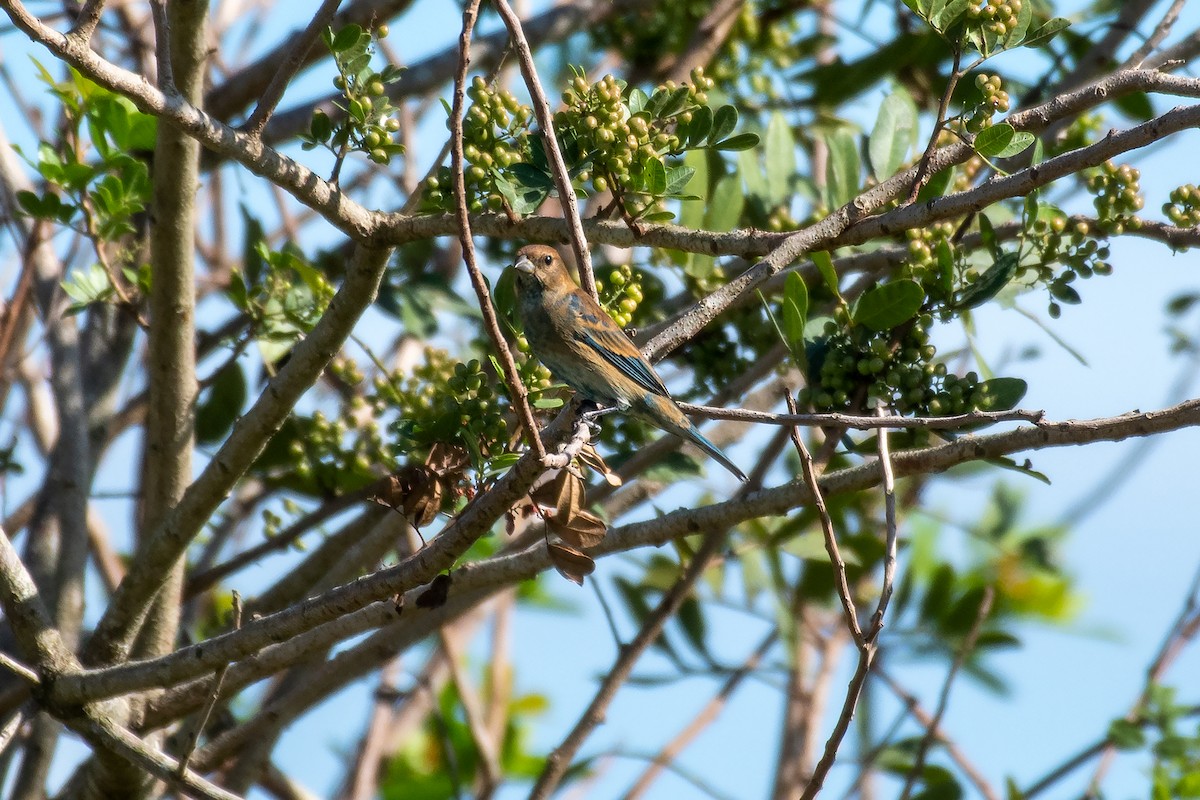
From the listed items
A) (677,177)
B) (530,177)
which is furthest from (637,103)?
(530,177)

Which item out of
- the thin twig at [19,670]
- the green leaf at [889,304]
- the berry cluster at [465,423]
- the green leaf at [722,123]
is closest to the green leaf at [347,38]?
the berry cluster at [465,423]

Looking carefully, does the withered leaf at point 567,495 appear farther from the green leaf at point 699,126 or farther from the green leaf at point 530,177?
the green leaf at point 699,126

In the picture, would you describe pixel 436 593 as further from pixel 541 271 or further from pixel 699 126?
pixel 541 271

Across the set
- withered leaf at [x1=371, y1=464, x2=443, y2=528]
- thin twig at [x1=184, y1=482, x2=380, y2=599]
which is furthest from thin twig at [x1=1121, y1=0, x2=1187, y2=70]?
thin twig at [x1=184, y1=482, x2=380, y2=599]

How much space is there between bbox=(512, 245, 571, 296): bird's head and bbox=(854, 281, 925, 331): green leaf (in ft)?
5.00

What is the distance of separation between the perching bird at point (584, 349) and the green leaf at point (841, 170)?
2.93 feet

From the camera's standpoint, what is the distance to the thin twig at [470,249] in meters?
2.43

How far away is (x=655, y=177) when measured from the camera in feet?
10.5

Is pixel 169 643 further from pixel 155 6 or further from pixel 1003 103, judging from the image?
pixel 1003 103

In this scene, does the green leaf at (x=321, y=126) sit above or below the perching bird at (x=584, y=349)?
below

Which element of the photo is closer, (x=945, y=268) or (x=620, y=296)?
(x=945, y=268)

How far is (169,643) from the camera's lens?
4.10 metres

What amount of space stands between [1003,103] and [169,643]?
9.60ft

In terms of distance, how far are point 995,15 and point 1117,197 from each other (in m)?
0.61
